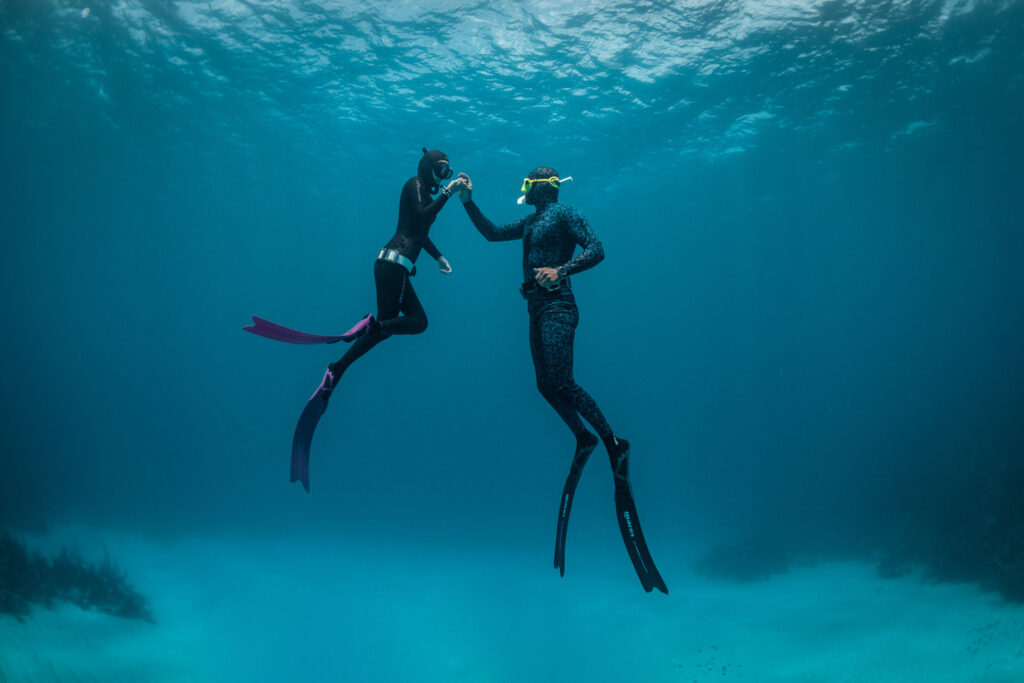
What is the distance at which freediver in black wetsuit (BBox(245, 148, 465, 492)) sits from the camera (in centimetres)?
420

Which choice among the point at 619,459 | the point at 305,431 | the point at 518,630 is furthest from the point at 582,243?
the point at 518,630

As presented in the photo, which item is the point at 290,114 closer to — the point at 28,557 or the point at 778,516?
the point at 28,557

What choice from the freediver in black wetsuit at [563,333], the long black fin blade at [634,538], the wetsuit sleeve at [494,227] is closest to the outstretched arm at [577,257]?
the freediver in black wetsuit at [563,333]

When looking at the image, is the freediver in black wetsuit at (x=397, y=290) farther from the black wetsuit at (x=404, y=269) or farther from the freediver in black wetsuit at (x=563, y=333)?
the freediver in black wetsuit at (x=563, y=333)

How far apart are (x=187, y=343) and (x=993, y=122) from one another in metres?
78.6

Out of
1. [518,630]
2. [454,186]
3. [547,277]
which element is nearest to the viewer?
[547,277]

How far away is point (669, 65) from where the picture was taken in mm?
15672

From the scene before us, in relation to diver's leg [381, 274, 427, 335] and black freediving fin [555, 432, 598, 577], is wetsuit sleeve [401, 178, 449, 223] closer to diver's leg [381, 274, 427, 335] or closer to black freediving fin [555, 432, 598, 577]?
diver's leg [381, 274, 427, 335]

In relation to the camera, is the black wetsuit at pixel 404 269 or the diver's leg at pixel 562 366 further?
the black wetsuit at pixel 404 269

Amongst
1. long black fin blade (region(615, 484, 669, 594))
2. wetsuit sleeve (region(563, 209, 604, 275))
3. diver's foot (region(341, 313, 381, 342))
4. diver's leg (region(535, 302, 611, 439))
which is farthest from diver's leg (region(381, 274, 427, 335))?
long black fin blade (region(615, 484, 669, 594))

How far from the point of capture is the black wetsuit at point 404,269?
4.48 m

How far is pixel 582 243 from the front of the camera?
4293 millimetres

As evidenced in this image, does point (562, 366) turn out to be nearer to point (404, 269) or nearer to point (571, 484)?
point (571, 484)

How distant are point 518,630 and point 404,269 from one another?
470 inches
